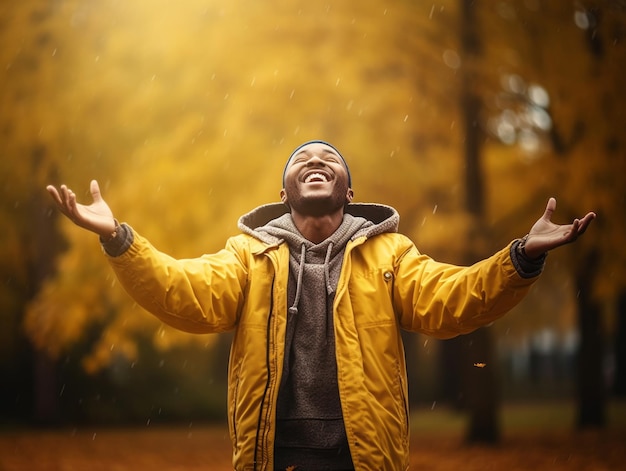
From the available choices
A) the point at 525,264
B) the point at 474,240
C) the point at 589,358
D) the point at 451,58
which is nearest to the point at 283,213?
the point at 525,264

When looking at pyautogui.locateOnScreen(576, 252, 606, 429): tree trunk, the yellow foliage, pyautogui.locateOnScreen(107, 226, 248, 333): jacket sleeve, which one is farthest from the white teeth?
pyautogui.locateOnScreen(576, 252, 606, 429): tree trunk

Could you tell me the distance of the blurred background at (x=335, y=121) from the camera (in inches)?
379

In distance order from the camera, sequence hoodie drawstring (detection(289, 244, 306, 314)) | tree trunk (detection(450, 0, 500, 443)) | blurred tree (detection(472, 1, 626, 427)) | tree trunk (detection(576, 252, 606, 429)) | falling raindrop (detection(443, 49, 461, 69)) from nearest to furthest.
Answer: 1. hoodie drawstring (detection(289, 244, 306, 314))
2. blurred tree (detection(472, 1, 626, 427))
3. tree trunk (detection(450, 0, 500, 443))
4. falling raindrop (detection(443, 49, 461, 69))
5. tree trunk (detection(576, 252, 606, 429))

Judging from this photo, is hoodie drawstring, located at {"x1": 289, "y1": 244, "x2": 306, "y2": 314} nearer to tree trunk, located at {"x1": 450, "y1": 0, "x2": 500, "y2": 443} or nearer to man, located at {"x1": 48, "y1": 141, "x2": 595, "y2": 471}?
man, located at {"x1": 48, "y1": 141, "x2": 595, "y2": 471}

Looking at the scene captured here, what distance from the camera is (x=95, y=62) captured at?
37.7 feet

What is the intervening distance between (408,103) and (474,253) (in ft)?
7.63

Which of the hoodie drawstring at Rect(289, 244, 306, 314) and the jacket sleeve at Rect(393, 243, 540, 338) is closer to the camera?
the jacket sleeve at Rect(393, 243, 540, 338)

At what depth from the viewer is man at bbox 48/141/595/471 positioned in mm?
2930

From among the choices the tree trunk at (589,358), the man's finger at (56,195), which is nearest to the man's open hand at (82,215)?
the man's finger at (56,195)

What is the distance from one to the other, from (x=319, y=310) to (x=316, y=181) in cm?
61

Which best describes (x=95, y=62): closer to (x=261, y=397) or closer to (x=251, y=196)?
(x=251, y=196)

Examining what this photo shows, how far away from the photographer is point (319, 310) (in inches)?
→ 127

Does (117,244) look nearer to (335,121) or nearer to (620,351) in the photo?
(335,121)

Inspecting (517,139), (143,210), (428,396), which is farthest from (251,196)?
(428,396)
